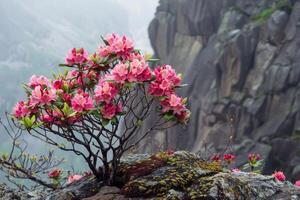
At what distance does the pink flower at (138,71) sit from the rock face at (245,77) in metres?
23.2

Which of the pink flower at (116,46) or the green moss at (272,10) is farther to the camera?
the green moss at (272,10)

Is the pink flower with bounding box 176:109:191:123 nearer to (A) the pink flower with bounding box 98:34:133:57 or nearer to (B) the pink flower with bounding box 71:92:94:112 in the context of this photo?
(A) the pink flower with bounding box 98:34:133:57

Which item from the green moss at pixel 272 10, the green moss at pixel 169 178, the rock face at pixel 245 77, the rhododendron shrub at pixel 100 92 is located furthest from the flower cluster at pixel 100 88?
the green moss at pixel 272 10

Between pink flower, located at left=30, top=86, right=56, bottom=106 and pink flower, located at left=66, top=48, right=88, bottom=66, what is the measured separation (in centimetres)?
53

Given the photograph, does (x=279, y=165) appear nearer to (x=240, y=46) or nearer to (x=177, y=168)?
(x=240, y=46)

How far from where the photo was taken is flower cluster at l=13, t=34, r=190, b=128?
233 inches

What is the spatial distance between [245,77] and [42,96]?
38895mm

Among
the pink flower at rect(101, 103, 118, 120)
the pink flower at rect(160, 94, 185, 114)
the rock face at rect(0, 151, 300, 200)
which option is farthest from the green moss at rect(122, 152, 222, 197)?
the pink flower at rect(101, 103, 118, 120)

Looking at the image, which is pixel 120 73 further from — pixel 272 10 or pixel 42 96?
pixel 272 10

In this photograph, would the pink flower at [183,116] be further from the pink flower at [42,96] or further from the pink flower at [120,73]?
the pink flower at [42,96]

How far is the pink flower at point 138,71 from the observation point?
Result: 5922 mm

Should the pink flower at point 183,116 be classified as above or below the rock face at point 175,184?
above

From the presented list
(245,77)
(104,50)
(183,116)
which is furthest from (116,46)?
(245,77)

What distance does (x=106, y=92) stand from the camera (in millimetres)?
5941
